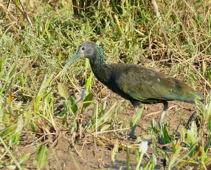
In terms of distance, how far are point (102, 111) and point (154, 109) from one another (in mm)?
1552

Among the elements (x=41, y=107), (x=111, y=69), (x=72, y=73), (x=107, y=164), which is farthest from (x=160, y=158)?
(x=72, y=73)

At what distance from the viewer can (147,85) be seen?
6.99 metres

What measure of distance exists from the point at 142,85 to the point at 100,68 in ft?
1.82

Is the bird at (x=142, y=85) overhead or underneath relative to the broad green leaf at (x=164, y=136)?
overhead

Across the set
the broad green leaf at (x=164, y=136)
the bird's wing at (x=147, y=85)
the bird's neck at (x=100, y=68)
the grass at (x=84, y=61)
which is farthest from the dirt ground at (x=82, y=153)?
the bird's neck at (x=100, y=68)

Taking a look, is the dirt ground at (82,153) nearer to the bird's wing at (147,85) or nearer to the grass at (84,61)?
the grass at (84,61)

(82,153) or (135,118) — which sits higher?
(135,118)

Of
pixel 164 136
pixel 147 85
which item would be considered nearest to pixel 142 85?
pixel 147 85

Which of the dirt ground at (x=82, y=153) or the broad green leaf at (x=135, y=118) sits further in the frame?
the broad green leaf at (x=135, y=118)

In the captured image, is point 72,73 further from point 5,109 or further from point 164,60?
point 5,109

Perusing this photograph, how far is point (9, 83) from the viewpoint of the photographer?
685 cm

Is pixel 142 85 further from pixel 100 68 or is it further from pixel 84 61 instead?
pixel 84 61

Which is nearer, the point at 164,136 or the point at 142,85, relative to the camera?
the point at 164,136

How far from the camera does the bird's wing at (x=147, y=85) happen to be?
6879 millimetres
